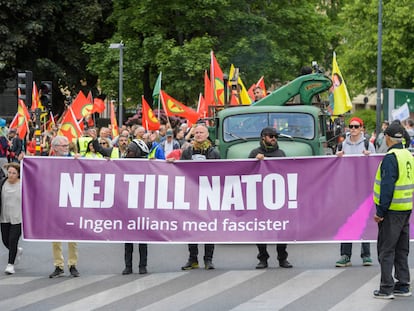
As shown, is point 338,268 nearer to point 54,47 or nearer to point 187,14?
point 187,14

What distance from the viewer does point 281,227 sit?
1294cm

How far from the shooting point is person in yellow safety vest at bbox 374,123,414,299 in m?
10.9

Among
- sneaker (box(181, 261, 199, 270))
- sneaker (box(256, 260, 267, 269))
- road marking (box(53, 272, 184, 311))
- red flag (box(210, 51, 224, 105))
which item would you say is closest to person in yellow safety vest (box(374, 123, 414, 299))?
sneaker (box(256, 260, 267, 269))

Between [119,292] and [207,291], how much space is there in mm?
992

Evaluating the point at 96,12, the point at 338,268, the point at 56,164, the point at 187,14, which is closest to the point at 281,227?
the point at 338,268

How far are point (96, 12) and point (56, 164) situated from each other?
1381 inches

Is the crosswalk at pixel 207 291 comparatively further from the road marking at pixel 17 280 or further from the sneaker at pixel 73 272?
the sneaker at pixel 73 272

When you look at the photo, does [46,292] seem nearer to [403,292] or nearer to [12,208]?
[12,208]

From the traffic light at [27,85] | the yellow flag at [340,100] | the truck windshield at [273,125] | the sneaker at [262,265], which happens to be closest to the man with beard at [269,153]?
the sneaker at [262,265]

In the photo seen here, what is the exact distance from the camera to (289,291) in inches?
457

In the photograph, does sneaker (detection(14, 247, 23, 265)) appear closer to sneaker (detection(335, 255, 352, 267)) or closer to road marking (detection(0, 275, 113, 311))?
road marking (detection(0, 275, 113, 311))

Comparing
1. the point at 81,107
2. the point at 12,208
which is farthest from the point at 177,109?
the point at 12,208

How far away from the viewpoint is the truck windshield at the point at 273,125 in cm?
1683

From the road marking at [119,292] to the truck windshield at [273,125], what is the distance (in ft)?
14.3
